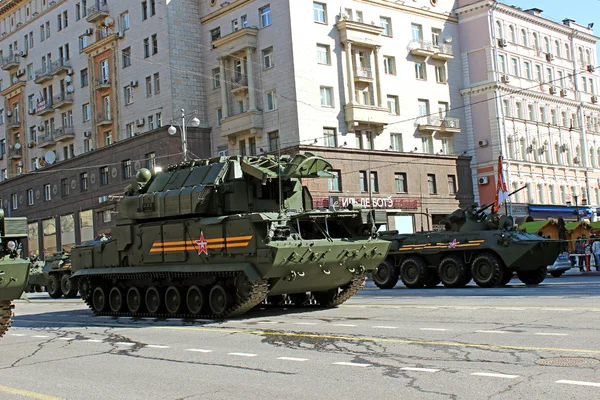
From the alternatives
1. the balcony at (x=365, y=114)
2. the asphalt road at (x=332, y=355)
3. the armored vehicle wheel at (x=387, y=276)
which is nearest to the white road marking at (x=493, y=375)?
the asphalt road at (x=332, y=355)

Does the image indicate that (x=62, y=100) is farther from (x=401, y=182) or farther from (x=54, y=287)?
(x=54, y=287)

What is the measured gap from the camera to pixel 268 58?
4181cm

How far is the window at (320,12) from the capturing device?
4172cm

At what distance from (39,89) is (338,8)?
26540mm

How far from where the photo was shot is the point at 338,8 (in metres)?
42.9

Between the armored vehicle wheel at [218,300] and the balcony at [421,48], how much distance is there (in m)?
33.2

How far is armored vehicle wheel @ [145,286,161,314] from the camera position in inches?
693

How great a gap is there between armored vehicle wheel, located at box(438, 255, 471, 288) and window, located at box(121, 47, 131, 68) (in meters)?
30.7

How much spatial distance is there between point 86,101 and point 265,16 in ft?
54.6

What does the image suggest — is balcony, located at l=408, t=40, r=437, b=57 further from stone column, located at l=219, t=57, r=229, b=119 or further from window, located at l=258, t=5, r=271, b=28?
stone column, located at l=219, t=57, r=229, b=119

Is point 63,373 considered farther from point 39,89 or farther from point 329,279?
point 39,89

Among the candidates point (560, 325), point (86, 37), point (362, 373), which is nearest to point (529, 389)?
point (362, 373)

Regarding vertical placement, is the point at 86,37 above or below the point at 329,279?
above

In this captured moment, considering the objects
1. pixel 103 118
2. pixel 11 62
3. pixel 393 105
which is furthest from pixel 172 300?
pixel 11 62
